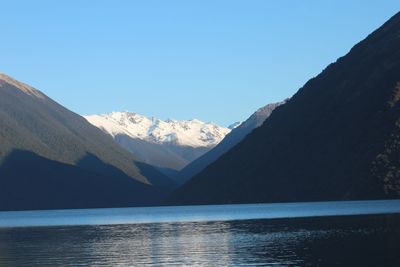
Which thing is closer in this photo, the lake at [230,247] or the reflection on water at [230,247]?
the lake at [230,247]

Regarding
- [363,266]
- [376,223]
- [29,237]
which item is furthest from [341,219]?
[363,266]

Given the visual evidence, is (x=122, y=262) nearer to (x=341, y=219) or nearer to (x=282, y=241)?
(x=282, y=241)

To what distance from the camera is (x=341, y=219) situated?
15900cm

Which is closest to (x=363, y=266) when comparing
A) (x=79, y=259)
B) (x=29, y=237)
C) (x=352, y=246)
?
(x=352, y=246)

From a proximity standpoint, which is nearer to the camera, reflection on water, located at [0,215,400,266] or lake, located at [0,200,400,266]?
lake, located at [0,200,400,266]

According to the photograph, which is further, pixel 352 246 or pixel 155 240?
pixel 155 240

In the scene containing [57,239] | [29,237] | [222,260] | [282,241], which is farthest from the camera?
[29,237]

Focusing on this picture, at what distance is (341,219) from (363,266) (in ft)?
263

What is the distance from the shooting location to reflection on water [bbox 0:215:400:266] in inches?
3578

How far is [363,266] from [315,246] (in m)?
22.7

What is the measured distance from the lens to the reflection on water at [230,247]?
90.9 m

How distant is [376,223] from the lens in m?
134

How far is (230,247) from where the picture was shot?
110 meters

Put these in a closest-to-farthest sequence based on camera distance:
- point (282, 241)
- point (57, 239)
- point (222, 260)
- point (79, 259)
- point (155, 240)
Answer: point (222, 260) < point (79, 259) < point (282, 241) < point (155, 240) < point (57, 239)
